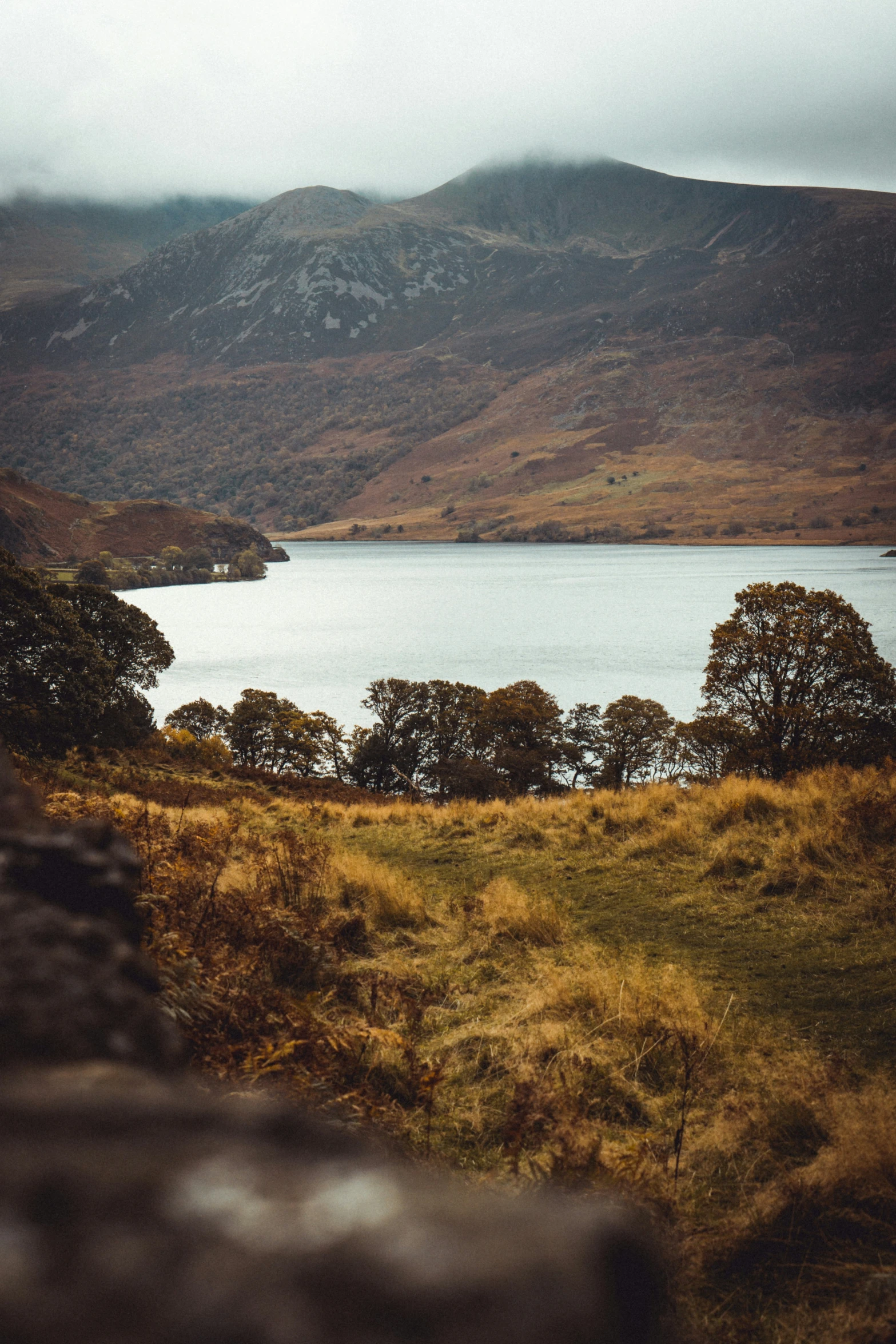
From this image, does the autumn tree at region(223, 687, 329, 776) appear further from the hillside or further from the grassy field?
the hillside

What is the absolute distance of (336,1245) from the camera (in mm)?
761

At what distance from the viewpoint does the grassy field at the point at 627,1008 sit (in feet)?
10.8

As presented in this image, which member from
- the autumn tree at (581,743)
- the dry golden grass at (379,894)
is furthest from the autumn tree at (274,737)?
the dry golden grass at (379,894)

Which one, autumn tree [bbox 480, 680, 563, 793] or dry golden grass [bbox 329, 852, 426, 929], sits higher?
dry golden grass [bbox 329, 852, 426, 929]

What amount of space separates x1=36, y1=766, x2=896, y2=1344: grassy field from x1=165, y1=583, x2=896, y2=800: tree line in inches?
412

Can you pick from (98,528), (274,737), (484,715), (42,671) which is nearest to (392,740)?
(484,715)

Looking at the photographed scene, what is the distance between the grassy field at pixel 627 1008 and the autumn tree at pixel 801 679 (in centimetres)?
1023

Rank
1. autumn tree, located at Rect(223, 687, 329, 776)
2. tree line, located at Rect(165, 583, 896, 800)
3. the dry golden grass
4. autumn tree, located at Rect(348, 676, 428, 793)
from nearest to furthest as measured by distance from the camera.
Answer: the dry golden grass < tree line, located at Rect(165, 583, 896, 800) < autumn tree, located at Rect(348, 676, 428, 793) < autumn tree, located at Rect(223, 687, 329, 776)

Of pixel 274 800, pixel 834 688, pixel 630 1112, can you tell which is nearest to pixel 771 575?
pixel 834 688

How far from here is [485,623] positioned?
8831cm

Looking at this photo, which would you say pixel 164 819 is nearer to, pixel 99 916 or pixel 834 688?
pixel 99 916

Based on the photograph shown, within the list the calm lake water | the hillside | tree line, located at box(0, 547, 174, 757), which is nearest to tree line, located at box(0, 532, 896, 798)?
tree line, located at box(0, 547, 174, 757)

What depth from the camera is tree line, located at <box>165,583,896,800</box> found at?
20.8 meters

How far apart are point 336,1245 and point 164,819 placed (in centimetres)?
932
